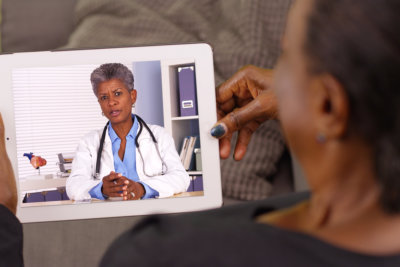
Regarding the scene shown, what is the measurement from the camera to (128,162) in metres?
0.75

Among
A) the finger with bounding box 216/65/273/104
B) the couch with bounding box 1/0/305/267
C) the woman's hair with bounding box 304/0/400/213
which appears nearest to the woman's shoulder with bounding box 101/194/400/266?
the woman's hair with bounding box 304/0/400/213

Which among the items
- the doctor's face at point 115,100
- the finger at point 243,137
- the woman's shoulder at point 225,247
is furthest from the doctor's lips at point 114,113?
the woman's shoulder at point 225,247

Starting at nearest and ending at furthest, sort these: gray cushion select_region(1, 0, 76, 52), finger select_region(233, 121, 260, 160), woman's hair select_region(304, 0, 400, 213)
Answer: woman's hair select_region(304, 0, 400, 213) < finger select_region(233, 121, 260, 160) < gray cushion select_region(1, 0, 76, 52)

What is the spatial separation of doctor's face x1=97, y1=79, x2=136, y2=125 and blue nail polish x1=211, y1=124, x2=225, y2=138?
15 cm

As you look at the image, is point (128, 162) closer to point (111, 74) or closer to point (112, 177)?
point (112, 177)

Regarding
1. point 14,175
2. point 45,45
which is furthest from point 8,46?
point 14,175

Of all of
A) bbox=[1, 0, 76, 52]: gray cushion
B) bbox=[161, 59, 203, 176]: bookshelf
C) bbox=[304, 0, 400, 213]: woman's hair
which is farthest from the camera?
bbox=[1, 0, 76, 52]: gray cushion

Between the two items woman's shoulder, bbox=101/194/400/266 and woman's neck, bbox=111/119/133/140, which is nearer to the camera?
woman's shoulder, bbox=101/194/400/266

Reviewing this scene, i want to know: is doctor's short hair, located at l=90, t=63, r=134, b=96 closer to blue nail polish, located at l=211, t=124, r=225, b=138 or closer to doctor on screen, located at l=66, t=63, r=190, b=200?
doctor on screen, located at l=66, t=63, r=190, b=200

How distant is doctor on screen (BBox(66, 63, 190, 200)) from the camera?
29.7 inches

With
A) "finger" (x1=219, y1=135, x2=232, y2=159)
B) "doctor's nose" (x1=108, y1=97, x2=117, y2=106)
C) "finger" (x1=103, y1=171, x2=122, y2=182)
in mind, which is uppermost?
"doctor's nose" (x1=108, y1=97, x2=117, y2=106)

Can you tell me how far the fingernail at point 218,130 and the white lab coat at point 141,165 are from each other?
7 centimetres

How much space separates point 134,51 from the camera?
76 cm

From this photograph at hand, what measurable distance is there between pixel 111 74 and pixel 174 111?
0.42ft
